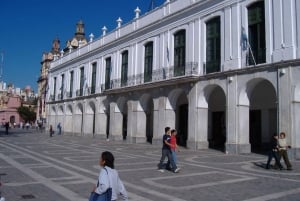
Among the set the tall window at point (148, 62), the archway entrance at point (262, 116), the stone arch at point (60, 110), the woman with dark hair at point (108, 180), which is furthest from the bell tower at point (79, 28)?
the woman with dark hair at point (108, 180)

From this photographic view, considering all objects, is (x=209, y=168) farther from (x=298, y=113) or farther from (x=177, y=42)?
(x=177, y=42)

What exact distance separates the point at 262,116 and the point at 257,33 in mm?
6331

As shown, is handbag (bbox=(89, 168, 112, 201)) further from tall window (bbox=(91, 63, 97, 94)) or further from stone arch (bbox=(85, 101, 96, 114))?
stone arch (bbox=(85, 101, 96, 114))

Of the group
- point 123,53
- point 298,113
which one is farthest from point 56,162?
point 123,53

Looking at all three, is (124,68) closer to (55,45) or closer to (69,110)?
(69,110)

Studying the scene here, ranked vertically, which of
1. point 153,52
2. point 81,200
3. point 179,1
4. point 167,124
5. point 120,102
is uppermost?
point 179,1

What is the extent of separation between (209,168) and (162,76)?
44.3 feet

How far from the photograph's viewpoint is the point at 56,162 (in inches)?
561

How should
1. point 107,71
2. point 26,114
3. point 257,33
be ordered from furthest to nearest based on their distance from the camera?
point 26,114, point 107,71, point 257,33

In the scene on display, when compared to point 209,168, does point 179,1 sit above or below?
above

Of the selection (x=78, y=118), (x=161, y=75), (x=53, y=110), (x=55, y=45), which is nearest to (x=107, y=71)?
(x=78, y=118)

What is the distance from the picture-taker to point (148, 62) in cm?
2853

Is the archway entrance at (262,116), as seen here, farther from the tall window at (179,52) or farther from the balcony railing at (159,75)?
the tall window at (179,52)

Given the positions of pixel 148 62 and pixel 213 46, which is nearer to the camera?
pixel 213 46
